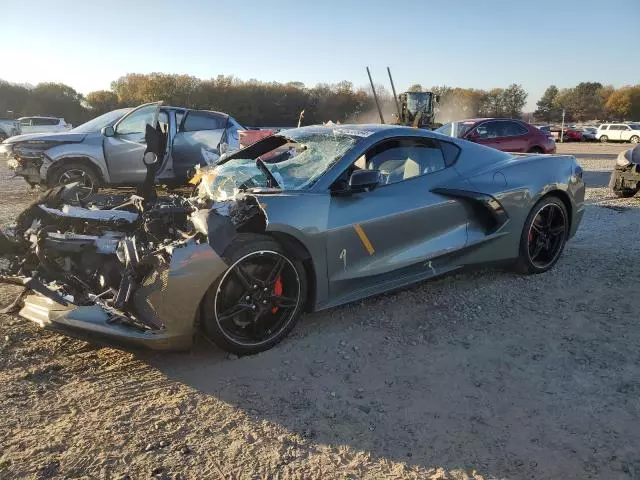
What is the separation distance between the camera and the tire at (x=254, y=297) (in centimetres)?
309

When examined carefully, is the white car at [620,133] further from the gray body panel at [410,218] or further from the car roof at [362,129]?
the car roof at [362,129]

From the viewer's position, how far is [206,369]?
3.14m

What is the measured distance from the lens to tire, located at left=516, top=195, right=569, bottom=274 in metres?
4.61

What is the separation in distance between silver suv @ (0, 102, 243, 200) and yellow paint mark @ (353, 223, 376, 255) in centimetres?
571

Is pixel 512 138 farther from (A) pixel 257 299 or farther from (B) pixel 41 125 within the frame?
(B) pixel 41 125

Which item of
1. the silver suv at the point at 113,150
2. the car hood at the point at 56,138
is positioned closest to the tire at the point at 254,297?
the silver suv at the point at 113,150

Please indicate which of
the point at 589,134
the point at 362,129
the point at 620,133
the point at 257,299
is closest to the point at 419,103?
the point at 620,133

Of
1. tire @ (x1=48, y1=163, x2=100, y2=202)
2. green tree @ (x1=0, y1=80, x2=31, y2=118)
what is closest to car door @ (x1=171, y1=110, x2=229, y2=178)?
tire @ (x1=48, y1=163, x2=100, y2=202)

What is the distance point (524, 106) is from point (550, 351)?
75956mm

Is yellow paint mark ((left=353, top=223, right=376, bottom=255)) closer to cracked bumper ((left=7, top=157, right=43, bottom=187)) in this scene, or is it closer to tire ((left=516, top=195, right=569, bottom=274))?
tire ((left=516, top=195, right=569, bottom=274))

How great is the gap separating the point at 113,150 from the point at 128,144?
0.90 feet

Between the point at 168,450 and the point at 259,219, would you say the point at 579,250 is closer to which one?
the point at 259,219

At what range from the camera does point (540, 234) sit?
15.7ft

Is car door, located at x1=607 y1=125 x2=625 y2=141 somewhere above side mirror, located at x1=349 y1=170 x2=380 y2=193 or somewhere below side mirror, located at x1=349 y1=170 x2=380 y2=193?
below
